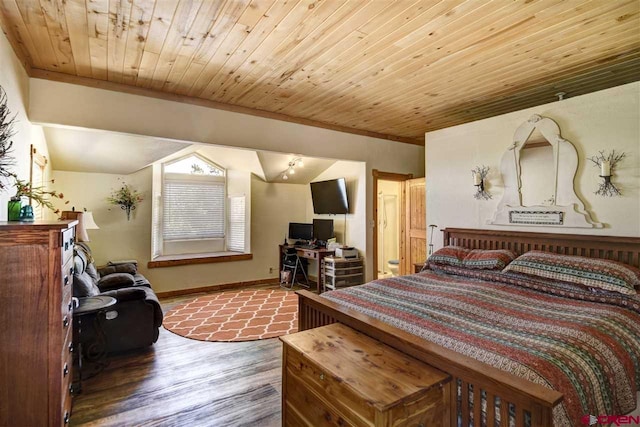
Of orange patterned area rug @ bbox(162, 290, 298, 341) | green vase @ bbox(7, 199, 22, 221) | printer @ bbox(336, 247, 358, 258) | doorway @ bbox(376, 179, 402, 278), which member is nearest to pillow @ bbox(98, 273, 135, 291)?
orange patterned area rug @ bbox(162, 290, 298, 341)

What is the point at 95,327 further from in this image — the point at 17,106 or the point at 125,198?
the point at 125,198

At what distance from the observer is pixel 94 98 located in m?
3.15

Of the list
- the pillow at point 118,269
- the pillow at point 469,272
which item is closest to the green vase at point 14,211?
the pillow at point 118,269

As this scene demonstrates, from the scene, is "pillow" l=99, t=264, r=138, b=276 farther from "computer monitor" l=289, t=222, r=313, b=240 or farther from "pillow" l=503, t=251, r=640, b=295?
"pillow" l=503, t=251, r=640, b=295

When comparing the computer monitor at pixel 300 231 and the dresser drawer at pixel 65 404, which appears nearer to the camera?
the dresser drawer at pixel 65 404

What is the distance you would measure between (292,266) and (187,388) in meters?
3.74

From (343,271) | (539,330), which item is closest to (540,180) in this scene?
(539,330)

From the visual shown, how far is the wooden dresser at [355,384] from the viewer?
4.36ft

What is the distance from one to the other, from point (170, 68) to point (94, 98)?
2.98 feet

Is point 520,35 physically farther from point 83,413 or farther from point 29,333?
point 83,413

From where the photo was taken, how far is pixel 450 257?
338 cm

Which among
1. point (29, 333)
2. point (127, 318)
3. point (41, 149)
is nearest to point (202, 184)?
point (41, 149)

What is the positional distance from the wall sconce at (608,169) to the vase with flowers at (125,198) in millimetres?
5964

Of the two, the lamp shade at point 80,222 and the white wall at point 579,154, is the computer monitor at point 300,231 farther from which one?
the lamp shade at point 80,222
